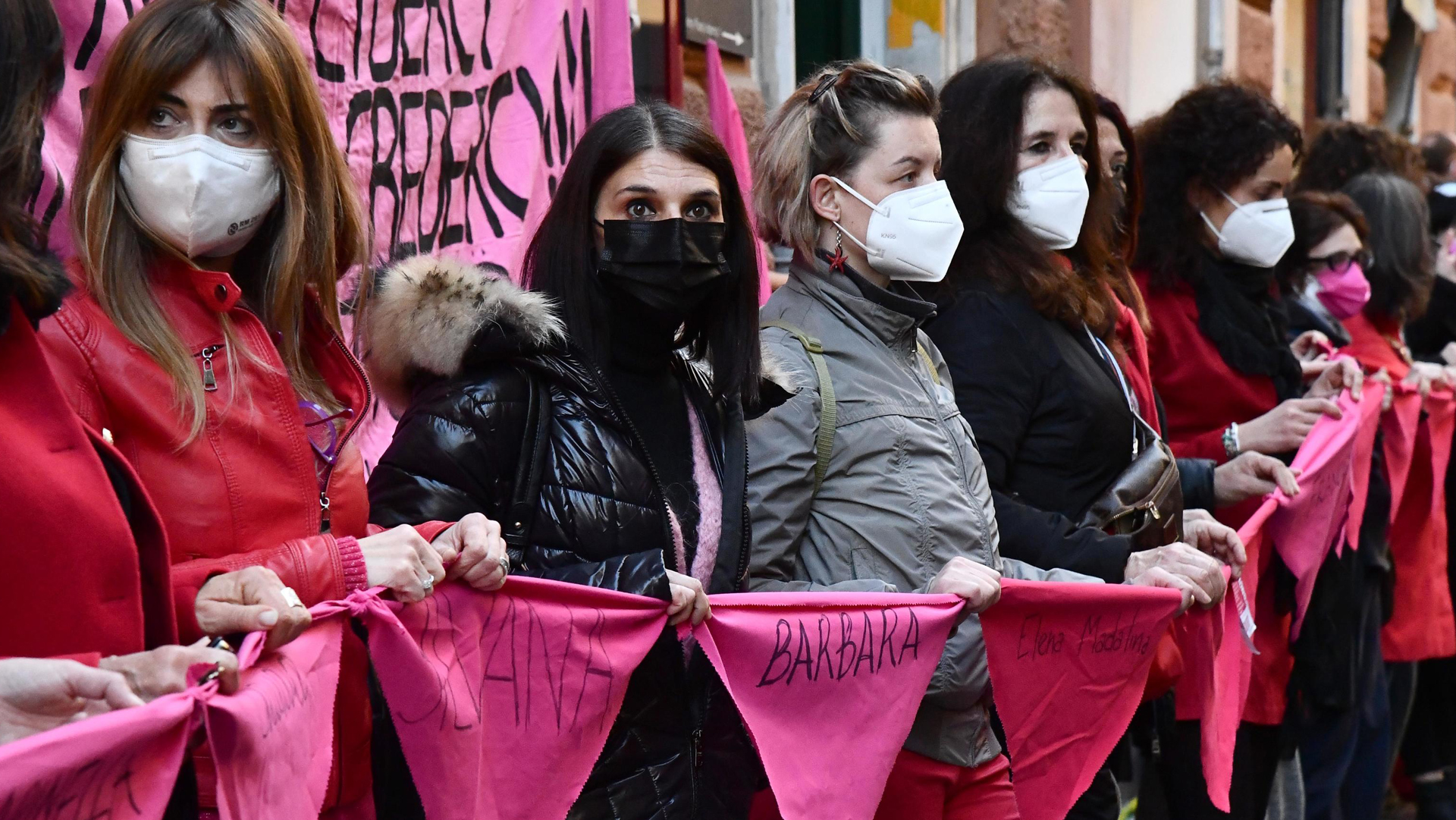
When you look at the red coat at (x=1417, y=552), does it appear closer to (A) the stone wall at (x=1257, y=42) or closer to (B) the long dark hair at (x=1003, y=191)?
(B) the long dark hair at (x=1003, y=191)

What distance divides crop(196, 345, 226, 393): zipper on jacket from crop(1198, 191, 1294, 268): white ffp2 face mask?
3.13m

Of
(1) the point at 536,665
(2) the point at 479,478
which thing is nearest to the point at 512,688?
(1) the point at 536,665

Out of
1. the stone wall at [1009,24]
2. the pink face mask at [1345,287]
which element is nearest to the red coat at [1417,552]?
the pink face mask at [1345,287]

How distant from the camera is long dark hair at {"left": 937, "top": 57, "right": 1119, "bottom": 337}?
11.5 ft

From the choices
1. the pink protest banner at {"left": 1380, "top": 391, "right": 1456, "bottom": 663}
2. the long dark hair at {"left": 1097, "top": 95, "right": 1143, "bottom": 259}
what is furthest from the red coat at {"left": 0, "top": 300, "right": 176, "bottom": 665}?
the pink protest banner at {"left": 1380, "top": 391, "right": 1456, "bottom": 663}

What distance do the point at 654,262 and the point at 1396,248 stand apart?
12.9 feet

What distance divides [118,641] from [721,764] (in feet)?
3.44

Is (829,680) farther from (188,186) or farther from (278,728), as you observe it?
(188,186)

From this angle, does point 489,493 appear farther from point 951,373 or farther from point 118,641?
point 951,373

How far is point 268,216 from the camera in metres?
2.40

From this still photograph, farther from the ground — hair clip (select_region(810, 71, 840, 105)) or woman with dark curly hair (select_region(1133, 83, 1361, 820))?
hair clip (select_region(810, 71, 840, 105))

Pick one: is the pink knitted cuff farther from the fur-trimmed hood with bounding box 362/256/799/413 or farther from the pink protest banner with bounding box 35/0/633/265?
the pink protest banner with bounding box 35/0/633/265

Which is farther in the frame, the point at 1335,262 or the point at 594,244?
the point at 1335,262

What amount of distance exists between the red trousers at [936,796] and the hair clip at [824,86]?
1.28 metres
